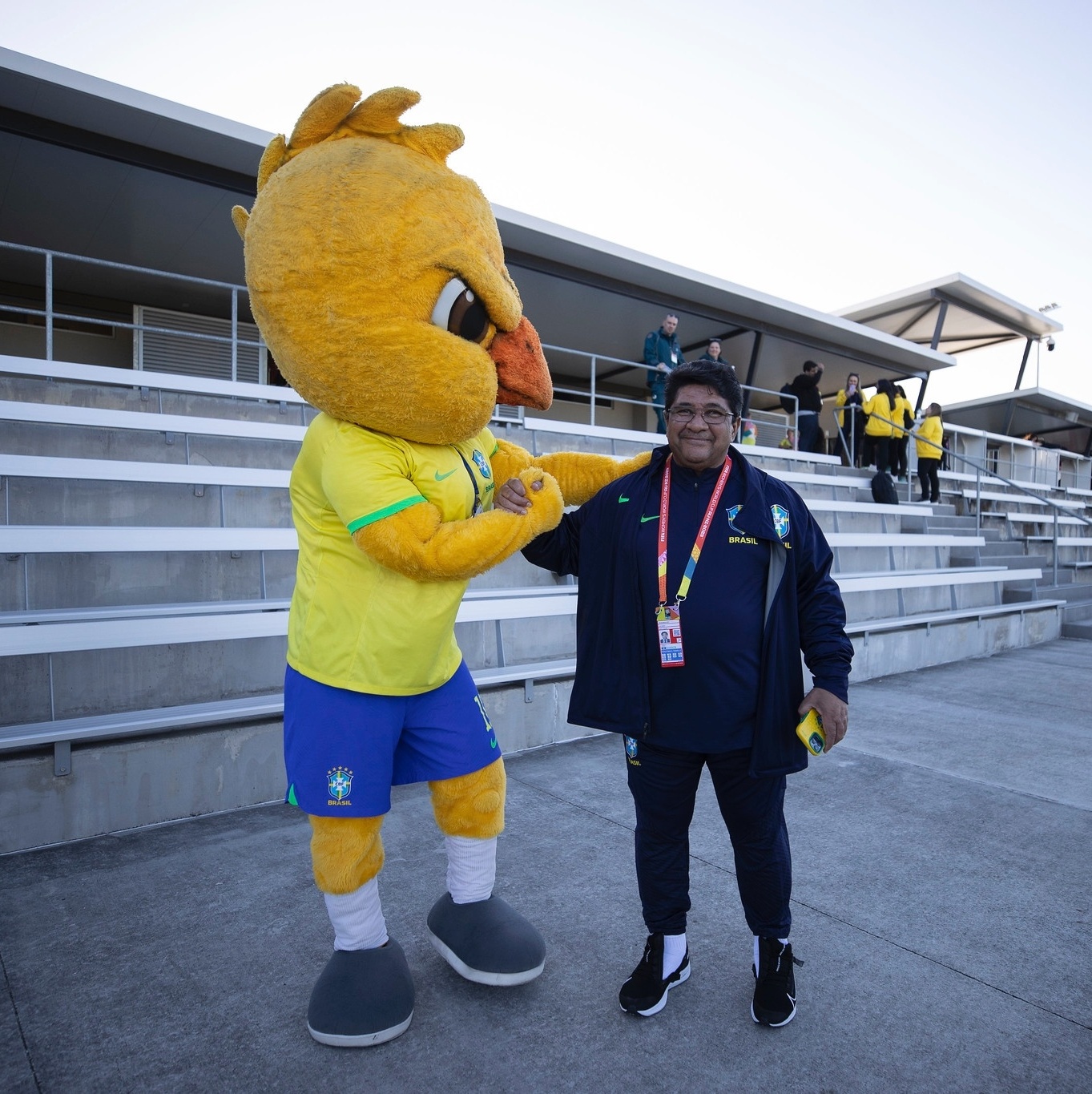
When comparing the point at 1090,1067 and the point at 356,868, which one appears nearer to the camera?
the point at 1090,1067

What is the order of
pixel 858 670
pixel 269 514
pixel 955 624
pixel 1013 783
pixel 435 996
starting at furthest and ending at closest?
pixel 955 624 → pixel 858 670 → pixel 269 514 → pixel 1013 783 → pixel 435 996

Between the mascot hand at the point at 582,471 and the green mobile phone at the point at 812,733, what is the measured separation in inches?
30.1

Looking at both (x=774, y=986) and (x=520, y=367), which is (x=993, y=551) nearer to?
(x=774, y=986)

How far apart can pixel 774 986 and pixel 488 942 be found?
661mm

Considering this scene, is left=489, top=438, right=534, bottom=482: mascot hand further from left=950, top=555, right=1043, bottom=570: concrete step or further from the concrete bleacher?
left=950, top=555, right=1043, bottom=570: concrete step

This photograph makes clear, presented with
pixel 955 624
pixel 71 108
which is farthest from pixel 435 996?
pixel 71 108

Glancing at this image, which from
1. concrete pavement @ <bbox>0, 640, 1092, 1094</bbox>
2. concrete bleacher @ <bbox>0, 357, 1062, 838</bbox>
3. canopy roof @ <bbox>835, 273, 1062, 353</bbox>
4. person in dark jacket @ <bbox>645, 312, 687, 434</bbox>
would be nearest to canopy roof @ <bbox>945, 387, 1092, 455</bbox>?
canopy roof @ <bbox>835, 273, 1062, 353</bbox>

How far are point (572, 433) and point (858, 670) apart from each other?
9.97 feet

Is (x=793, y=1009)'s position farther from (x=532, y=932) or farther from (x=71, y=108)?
(x=71, y=108)

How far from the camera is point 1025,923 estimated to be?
2209mm

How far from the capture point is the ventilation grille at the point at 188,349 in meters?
9.18

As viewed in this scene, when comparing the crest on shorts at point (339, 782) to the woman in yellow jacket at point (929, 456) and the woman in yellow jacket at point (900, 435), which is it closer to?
the woman in yellow jacket at point (900, 435)

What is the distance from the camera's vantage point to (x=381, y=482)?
62.8 inches

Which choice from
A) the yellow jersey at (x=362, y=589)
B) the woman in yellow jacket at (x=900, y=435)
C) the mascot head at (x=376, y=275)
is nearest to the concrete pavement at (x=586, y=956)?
the yellow jersey at (x=362, y=589)
